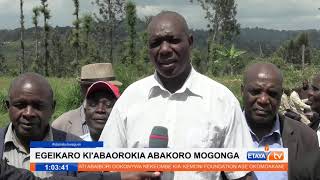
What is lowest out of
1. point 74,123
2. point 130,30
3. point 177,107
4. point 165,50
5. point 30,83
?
point 74,123

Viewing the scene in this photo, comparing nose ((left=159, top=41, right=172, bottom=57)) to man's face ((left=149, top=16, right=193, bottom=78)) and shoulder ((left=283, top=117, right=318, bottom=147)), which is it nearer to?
man's face ((left=149, top=16, right=193, bottom=78))

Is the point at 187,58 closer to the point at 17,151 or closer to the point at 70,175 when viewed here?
the point at 70,175

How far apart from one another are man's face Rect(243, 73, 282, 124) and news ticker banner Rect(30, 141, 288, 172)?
104cm

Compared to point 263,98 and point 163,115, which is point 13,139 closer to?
point 163,115

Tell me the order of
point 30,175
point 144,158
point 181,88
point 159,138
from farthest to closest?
point 181,88, point 30,175, point 159,138, point 144,158

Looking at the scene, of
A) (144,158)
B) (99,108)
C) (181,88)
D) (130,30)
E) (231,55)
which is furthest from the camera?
(130,30)

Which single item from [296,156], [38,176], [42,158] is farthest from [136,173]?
[296,156]

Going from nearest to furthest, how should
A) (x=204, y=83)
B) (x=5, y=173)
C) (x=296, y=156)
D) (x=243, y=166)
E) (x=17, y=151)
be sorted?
(x=243, y=166) → (x=5, y=173) → (x=204, y=83) → (x=17, y=151) → (x=296, y=156)

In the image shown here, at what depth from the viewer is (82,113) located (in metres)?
4.43

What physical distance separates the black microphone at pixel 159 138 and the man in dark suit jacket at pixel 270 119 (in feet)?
3.73

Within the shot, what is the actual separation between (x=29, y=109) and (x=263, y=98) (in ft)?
4.71

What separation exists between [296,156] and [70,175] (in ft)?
4.67

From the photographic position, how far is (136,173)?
2.15 meters
